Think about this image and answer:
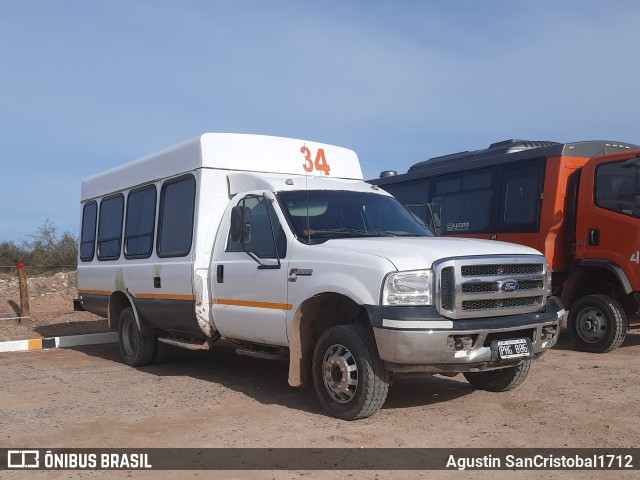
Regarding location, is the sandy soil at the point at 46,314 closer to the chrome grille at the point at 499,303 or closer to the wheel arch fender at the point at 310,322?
the wheel arch fender at the point at 310,322

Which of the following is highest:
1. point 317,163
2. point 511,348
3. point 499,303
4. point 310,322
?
point 317,163

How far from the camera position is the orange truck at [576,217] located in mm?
9609

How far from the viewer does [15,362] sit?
10.1 metres

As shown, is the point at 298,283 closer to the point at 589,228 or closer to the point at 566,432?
the point at 566,432

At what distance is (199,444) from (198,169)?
138 inches

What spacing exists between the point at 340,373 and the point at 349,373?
16cm

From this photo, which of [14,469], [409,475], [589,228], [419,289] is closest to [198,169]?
[419,289]

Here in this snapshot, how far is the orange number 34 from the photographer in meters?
8.66

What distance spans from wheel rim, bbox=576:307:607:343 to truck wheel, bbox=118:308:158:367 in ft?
20.2

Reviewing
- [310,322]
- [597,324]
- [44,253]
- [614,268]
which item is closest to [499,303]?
[310,322]

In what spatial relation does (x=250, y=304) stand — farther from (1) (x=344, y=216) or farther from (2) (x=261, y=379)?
(2) (x=261, y=379)

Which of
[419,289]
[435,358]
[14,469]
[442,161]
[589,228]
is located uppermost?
[442,161]

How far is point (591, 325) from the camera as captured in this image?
10.1 meters

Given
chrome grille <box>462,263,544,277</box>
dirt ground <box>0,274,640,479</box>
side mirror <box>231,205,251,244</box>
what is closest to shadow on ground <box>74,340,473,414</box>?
dirt ground <box>0,274,640,479</box>
